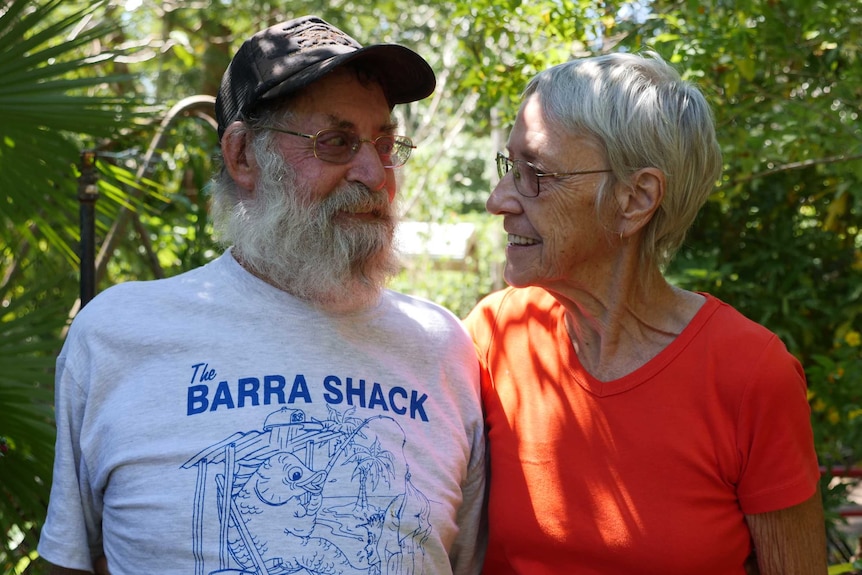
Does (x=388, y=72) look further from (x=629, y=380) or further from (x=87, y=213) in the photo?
(x=87, y=213)

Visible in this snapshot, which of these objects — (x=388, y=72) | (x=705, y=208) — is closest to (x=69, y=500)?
(x=388, y=72)

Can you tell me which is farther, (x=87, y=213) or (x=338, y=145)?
(x=87, y=213)

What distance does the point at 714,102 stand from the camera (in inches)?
132

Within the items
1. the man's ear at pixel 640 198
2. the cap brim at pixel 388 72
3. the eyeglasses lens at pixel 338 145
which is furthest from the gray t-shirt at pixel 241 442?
the man's ear at pixel 640 198

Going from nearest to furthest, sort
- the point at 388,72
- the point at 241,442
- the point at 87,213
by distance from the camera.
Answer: the point at 241,442, the point at 388,72, the point at 87,213

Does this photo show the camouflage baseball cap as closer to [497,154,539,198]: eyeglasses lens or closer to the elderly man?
the elderly man

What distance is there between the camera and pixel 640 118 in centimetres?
202

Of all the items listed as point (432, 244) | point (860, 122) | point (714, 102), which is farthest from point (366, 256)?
point (432, 244)

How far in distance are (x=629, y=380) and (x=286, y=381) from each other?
74 centimetres

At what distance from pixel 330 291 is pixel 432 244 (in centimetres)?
761

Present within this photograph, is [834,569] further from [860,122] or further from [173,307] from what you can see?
[173,307]

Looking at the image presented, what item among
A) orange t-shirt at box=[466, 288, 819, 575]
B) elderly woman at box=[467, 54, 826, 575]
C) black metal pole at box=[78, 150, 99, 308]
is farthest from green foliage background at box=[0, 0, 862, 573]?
orange t-shirt at box=[466, 288, 819, 575]

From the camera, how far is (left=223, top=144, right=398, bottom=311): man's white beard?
6.85ft

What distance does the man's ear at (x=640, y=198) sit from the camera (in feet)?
6.78
